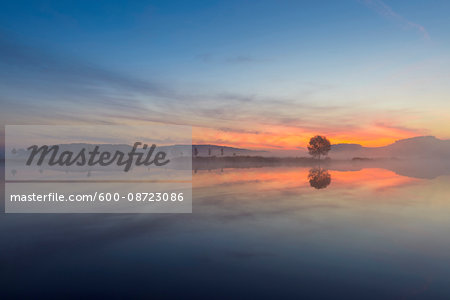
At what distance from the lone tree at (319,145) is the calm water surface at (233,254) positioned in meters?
154

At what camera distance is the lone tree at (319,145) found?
166500 millimetres

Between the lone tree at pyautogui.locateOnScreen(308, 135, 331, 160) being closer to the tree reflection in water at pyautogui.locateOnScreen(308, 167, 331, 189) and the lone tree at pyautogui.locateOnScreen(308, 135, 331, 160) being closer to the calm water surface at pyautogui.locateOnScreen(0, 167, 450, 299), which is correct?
the tree reflection in water at pyautogui.locateOnScreen(308, 167, 331, 189)

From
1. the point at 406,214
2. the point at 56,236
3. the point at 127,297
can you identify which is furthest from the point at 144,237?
Result: the point at 406,214

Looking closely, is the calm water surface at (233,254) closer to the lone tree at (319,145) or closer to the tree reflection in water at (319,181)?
the tree reflection in water at (319,181)

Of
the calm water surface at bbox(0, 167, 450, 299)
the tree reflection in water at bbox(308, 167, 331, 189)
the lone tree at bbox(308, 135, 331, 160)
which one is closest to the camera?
the calm water surface at bbox(0, 167, 450, 299)

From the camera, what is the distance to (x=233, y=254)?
11.3m

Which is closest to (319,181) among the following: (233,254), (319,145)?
(233,254)

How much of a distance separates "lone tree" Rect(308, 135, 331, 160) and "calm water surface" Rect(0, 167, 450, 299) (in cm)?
15375

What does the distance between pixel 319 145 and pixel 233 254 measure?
166 meters

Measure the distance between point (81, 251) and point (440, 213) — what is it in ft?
75.9

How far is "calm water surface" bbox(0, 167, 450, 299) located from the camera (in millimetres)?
8508

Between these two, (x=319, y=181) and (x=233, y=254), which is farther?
(x=319, y=181)

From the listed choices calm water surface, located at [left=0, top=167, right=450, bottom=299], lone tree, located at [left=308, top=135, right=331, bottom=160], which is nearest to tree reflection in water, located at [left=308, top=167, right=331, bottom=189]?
calm water surface, located at [left=0, top=167, right=450, bottom=299]

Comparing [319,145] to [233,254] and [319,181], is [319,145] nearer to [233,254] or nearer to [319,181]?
[319,181]
